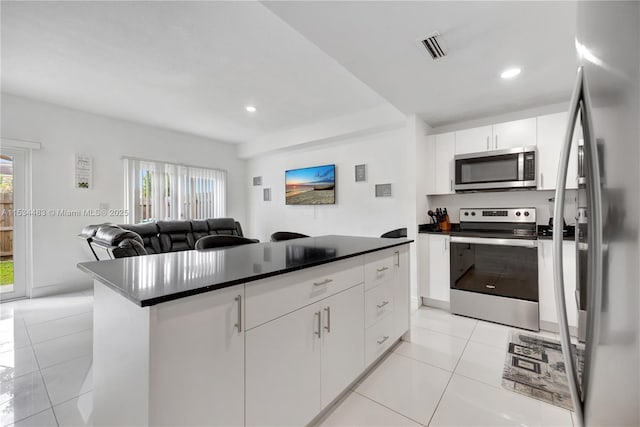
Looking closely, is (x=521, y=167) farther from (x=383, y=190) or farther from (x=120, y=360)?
(x=120, y=360)

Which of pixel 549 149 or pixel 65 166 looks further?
pixel 65 166

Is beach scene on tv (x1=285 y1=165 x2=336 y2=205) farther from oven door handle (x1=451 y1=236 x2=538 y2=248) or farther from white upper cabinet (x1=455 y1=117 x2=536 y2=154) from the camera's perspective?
oven door handle (x1=451 y1=236 x2=538 y2=248)

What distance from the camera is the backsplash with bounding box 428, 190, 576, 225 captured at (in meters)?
2.85

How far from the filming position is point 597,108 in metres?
0.54

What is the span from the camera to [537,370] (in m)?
1.90

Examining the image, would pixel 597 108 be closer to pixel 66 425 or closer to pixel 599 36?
pixel 599 36

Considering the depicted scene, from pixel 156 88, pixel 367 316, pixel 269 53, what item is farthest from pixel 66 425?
pixel 156 88

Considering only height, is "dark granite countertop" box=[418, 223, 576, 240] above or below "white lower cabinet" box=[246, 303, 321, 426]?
above

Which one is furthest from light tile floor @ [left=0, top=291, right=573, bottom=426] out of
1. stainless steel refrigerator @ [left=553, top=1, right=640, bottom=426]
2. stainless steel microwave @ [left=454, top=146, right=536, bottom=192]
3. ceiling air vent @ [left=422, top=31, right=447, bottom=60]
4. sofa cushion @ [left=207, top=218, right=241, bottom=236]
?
ceiling air vent @ [left=422, top=31, right=447, bottom=60]

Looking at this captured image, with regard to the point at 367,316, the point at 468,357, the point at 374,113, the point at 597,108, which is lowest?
the point at 468,357

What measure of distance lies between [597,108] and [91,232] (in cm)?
389

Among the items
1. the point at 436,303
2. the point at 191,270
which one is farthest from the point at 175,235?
the point at 436,303

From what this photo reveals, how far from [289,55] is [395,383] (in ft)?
8.92

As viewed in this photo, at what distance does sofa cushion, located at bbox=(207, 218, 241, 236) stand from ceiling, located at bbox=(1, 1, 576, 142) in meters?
1.89
